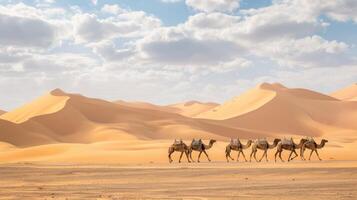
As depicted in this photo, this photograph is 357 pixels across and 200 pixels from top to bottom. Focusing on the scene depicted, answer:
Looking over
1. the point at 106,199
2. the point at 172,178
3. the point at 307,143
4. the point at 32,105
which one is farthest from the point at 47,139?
the point at 106,199

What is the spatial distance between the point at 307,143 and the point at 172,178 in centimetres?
1489

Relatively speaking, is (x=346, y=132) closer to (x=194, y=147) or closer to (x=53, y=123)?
(x=53, y=123)

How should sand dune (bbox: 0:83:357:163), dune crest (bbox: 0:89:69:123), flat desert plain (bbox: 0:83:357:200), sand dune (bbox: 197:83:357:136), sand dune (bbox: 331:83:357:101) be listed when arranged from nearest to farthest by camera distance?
flat desert plain (bbox: 0:83:357:200) → sand dune (bbox: 0:83:357:163) → dune crest (bbox: 0:89:69:123) → sand dune (bbox: 197:83:357:136) → sand dune (bbox: 331:83:357:101)

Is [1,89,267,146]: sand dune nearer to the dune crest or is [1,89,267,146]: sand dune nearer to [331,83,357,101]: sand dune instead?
the dune crest

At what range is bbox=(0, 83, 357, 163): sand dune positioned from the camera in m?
48.8

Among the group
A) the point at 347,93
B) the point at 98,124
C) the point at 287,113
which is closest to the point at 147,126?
the point at 98,124

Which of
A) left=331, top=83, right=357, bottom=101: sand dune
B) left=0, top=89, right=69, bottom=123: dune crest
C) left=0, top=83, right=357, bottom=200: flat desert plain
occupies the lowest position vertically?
left=0, top=83, right=357, bottom=200: flat desert plain

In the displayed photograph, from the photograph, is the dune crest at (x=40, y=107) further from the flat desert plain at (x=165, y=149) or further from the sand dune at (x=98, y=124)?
the flat desert plain at (x=165, y=149)

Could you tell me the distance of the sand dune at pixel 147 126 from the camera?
48750mm

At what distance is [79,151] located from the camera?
48.2 metres

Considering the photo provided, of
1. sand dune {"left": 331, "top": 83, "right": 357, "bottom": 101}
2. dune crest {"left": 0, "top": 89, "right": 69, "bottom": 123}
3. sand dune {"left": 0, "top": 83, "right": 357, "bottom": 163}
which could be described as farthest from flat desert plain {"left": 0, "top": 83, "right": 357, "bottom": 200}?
sand dune {"left": 331, "top": 83, "right": 357, "bottom": 101}

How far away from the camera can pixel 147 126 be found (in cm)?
8006

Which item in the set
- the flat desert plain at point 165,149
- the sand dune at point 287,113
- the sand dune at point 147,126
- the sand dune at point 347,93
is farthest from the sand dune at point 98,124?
the sand dune at point 347,93

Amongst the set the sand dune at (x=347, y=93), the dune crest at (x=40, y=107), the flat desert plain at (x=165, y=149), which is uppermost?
the sand dune at (x=347, y=93)
